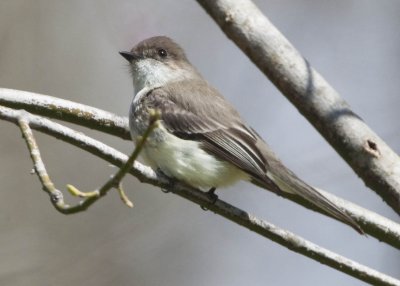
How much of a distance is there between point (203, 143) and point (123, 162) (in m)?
1.07

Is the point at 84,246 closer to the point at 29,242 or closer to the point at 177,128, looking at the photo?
the point at 29,242

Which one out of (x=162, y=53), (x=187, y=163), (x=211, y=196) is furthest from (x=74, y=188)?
(x=162, y=53)

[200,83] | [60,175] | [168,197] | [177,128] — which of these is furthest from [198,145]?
[60,175]

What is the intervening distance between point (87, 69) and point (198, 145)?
382 cm

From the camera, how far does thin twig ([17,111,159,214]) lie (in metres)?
2.78

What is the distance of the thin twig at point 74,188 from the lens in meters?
2.78

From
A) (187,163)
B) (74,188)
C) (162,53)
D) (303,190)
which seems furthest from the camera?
(162,53)

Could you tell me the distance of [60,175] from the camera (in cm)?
746

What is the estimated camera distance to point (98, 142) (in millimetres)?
3764

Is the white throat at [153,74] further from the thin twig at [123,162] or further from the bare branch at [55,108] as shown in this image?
the thin twig at [123,162]

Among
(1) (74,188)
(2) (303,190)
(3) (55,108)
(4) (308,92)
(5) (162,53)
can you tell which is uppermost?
(4) (308,92)

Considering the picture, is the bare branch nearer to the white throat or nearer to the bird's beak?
the white throat

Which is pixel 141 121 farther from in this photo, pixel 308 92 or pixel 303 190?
pixel 308 92

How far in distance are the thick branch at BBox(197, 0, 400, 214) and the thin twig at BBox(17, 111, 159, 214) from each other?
36.5 inches
